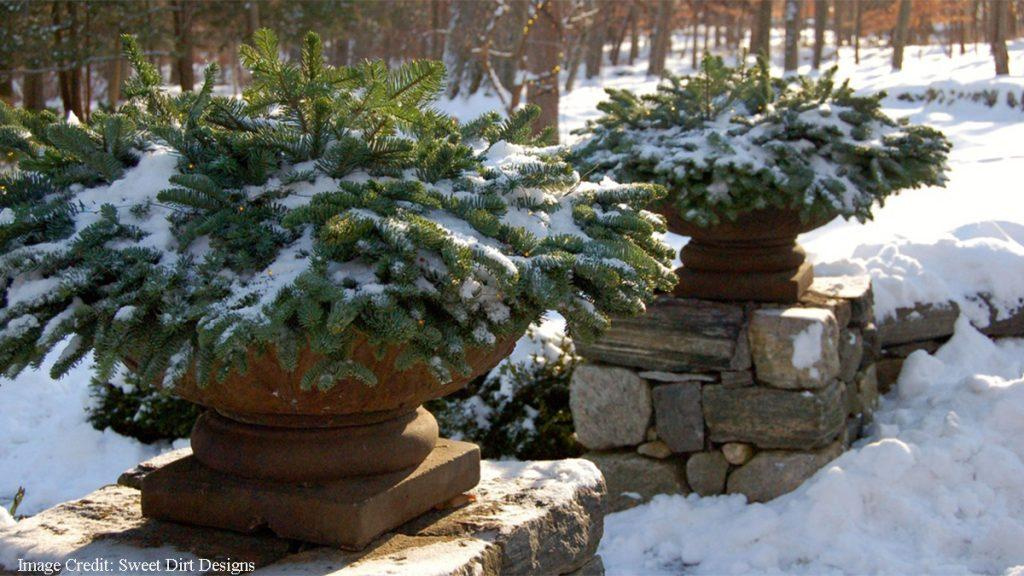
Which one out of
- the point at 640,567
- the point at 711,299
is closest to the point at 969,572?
the point at 640,567

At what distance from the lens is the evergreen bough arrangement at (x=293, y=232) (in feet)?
6.22

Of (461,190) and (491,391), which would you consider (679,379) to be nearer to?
(491,391)

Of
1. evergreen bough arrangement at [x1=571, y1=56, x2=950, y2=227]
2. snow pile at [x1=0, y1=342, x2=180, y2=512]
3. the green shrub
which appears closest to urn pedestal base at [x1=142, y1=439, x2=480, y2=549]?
evergreen bough arrangement at [x1=571, y1=56, x2=950, y2=227]

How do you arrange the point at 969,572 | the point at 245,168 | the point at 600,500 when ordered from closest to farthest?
the point at 245,168 < the point at 600,500 < the point at 969,572

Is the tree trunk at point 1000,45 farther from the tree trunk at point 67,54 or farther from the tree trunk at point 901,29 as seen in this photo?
the tree trunk at point 67,54

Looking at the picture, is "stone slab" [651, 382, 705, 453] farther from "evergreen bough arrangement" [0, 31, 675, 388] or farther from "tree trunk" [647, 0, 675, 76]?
"tree trunk" [647, 0, 675, 76]

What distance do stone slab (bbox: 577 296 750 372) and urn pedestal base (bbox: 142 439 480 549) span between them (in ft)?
6.69

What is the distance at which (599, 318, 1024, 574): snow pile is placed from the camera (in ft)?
12.2

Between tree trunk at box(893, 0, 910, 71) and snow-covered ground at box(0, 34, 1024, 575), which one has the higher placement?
tree trunk at box(893, 0, 910, 71)

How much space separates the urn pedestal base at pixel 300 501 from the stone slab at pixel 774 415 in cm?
210

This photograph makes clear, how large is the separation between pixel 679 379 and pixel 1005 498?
1360 millimetres

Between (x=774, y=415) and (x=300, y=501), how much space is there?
2.56m

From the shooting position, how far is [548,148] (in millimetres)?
2512

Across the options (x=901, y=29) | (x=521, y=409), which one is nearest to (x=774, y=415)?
(x=521, y=409)
